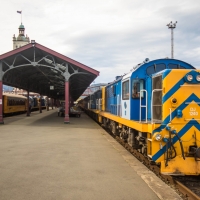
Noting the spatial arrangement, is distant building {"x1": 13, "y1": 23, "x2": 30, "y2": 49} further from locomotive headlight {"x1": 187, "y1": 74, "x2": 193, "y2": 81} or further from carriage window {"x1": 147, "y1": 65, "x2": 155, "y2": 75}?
locomotive headlight {"x1": 187, "y1": 74, "x2": 193, "y2": 81}

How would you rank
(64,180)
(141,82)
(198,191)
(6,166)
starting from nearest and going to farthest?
(198,191)
(64,180)
(6,166)
(141,82)

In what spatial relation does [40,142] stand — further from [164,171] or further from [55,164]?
[164,171]

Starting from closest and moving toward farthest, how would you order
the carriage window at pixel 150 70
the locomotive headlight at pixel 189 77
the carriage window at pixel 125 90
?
the locomotive headlight at pixel 189 77
the carriage window at pixel 150 70
the carriage window at pixel 125 90

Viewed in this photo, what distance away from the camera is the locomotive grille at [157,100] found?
7.18 metres

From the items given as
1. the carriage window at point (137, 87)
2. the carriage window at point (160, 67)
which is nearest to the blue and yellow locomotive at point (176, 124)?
the carriage window at point (160, 67)

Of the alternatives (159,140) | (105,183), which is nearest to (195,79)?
(159,140)

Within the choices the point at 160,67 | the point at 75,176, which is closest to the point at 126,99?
the point at 160,67

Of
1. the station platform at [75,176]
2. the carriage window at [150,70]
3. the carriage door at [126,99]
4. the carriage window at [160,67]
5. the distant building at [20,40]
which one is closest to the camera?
the station platform at [75,176]

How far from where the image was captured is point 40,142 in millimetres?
11891

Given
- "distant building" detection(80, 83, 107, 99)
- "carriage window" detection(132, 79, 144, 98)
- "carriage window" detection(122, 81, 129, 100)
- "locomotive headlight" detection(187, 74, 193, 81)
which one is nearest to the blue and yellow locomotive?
"locomotive headlight" detection(187, 74, 193, 81)

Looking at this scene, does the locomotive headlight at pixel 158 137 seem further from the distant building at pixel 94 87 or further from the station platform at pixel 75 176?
the distant building at pixel 94 87

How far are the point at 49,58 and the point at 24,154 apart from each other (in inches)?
523

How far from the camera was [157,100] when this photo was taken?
7391 mm

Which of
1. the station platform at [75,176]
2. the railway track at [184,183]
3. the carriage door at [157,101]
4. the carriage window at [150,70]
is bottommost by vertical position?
the railway track at [184,183]
